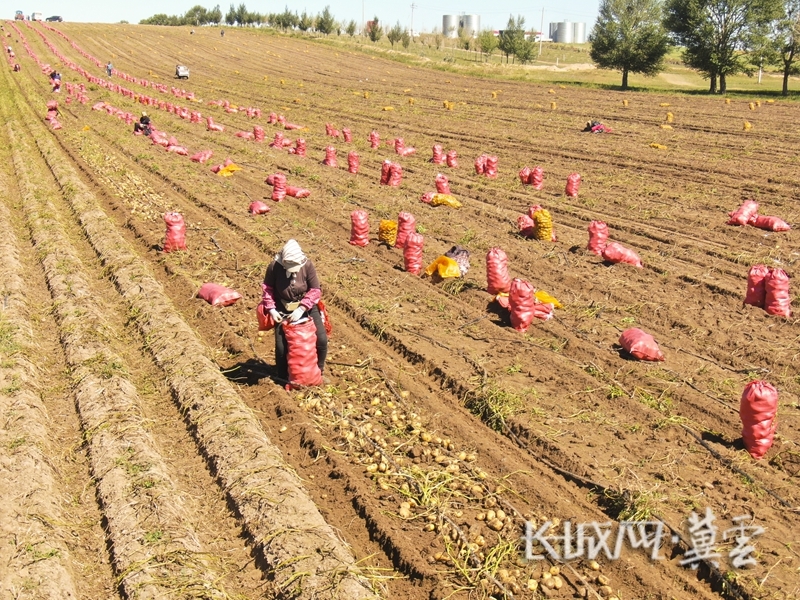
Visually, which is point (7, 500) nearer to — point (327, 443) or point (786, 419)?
point (327, 443)

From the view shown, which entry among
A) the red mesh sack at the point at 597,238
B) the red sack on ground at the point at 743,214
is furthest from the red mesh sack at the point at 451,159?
the red mesh sack at the point at 597,238

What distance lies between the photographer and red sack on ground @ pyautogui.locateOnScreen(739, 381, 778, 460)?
6.63 m

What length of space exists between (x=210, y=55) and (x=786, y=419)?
209 feet

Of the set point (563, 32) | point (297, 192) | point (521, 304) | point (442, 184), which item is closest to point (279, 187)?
point (297, 192)

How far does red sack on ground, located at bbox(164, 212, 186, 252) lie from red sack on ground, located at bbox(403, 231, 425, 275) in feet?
13.5

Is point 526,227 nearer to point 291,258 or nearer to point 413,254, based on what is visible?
point 413,254

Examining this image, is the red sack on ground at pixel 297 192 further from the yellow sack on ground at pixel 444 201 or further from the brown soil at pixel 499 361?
the yellow sack on ground at pixel 444 201

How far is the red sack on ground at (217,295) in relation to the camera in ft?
35.2

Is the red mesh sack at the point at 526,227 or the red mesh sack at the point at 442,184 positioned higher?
the red mesh sack at the point at 442,184

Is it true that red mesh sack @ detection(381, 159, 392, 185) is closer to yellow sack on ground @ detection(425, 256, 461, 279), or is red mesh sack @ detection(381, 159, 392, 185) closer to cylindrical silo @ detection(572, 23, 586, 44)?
yellow sack on ground @ detection(425, 256, 461, 279)

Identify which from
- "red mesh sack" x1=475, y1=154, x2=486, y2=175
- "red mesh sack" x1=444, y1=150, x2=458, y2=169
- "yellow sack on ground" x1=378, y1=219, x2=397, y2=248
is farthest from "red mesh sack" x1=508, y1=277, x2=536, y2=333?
"red mesh sack" x1=444, y1=150, x2=458, y2=169

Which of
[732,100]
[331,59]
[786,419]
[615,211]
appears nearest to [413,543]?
[786,419]

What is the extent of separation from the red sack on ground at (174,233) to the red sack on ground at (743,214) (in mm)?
10462

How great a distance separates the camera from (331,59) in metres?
61.7
